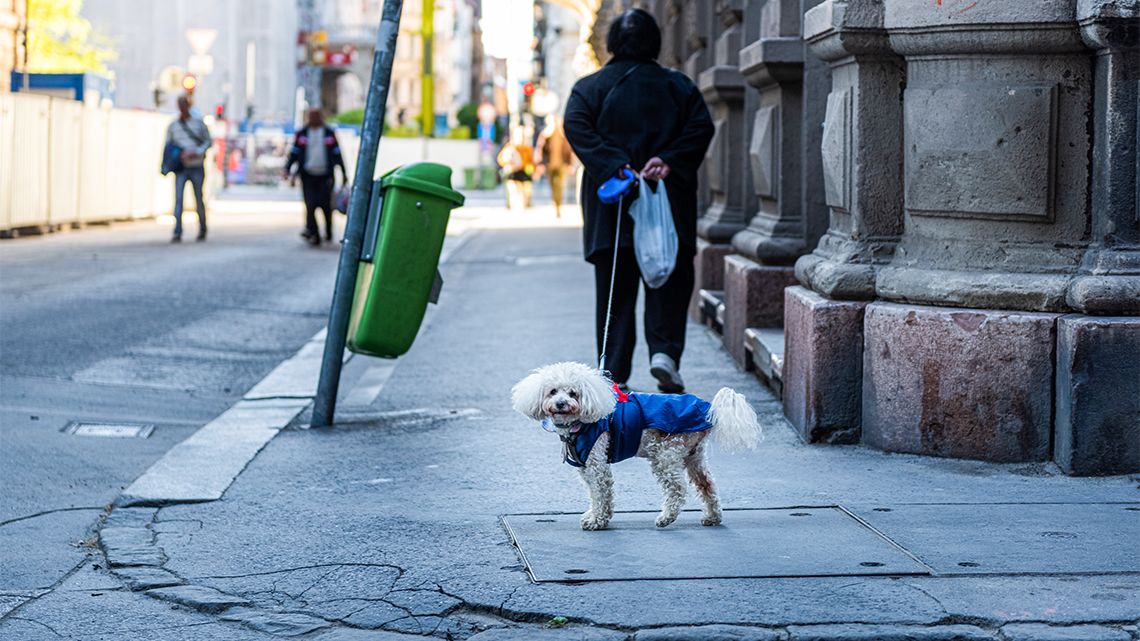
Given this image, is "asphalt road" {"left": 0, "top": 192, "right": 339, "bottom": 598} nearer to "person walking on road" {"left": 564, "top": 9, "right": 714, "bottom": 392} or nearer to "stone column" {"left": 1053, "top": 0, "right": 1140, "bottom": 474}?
"person walking on road" {"left": 564, "top": 9, "right": 714, "bottom": 392}

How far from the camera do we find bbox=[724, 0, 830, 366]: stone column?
9.58m

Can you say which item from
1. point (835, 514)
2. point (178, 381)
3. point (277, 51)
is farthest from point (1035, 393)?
point (277, 51)

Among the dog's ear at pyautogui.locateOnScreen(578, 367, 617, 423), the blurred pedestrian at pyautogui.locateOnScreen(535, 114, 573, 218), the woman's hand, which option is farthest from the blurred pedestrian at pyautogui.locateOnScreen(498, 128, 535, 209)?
the dog's ear at pyautogui.locateOnScreen(578, 367, 617, 423)

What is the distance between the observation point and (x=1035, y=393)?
678cm

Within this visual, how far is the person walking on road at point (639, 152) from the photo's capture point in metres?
8.56

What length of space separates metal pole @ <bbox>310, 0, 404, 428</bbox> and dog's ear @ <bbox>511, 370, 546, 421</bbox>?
9.52ft

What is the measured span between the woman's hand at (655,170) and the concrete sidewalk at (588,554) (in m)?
1.20

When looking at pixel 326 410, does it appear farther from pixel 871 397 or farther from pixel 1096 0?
pixel 1096 0

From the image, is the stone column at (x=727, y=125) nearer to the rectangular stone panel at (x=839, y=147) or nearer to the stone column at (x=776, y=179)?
the stone column at (x=776, y=179)

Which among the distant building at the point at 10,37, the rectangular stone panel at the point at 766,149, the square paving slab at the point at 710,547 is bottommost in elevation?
the square paving slab at the point at 710,547

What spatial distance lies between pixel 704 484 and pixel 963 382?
5.04 ft

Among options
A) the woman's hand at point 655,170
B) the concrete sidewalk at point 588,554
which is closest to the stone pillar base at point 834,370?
the concrete sidewalk at point 588,554

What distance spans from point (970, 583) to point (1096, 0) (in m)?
2.58

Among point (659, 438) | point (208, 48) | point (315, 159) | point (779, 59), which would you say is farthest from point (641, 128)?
point (208, 48)
